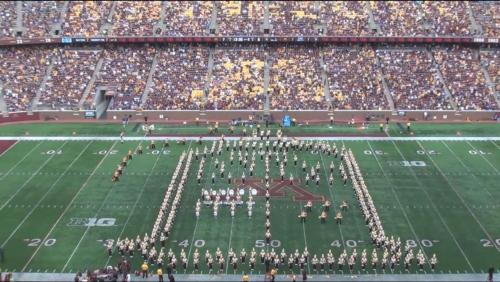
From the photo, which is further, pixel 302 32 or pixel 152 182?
pixel 302 32

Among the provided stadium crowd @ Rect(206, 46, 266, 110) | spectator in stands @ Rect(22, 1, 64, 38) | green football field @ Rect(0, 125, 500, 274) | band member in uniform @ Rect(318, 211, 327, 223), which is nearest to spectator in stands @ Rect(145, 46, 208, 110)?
stadium crowd @ Rect(206, 46, 266, 110)

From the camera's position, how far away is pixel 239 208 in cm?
2880

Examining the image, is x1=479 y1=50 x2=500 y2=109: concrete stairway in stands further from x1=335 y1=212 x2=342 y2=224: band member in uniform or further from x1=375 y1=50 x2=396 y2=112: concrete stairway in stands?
x1=335 y1=212 x2=342 y2=224: band member in uniform

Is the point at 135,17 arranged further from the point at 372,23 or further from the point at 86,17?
the point at 372,23

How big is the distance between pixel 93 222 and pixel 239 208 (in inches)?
261

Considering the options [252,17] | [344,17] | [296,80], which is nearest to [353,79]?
[296,80]

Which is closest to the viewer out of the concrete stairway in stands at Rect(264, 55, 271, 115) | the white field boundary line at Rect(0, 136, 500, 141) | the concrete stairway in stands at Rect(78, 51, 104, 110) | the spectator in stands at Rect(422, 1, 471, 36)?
the white field boundary line at Rect(0, 136, 500, 141)

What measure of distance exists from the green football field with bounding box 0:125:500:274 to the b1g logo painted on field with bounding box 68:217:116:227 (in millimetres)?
45

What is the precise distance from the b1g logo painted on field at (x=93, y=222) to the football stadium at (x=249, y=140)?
9 centimetres

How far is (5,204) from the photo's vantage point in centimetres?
2917

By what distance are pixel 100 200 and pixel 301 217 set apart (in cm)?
974

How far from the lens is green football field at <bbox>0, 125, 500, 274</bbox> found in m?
25.0

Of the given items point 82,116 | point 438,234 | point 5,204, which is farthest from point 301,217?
point 82,116

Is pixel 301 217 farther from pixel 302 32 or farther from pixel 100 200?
pixel 302 32
